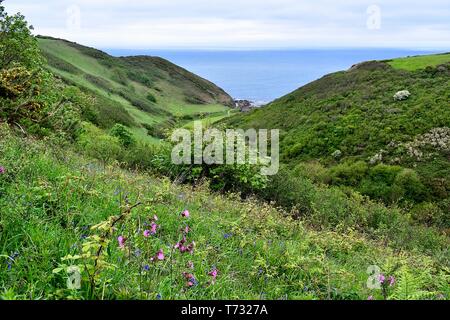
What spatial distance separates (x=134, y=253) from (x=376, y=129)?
4261 centimetres

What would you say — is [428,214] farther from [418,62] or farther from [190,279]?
[418,62]

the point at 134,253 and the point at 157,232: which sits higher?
the point at 134,253

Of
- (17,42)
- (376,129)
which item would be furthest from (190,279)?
(376,129)

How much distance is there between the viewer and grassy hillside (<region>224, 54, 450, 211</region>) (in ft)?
109

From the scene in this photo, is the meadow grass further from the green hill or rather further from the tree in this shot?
the tree

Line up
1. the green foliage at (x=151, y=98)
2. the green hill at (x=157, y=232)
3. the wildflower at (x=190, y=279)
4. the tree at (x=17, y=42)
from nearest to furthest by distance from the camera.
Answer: the green hill at (x=157, y=232)
the wildflower at (x=190, y=279)
the tree at (x=17, y=42)
the green foliage at (x=151, y=98)

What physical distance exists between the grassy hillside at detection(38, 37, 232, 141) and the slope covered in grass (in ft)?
86.1

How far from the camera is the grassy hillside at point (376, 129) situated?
109ft

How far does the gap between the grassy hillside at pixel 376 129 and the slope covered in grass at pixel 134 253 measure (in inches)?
Answer: 1033

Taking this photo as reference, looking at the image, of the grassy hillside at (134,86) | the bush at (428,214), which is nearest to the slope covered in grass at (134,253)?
the bush at (428,214)

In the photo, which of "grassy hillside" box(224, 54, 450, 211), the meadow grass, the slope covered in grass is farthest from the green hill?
the meadow grass

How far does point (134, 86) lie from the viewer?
2997 inches

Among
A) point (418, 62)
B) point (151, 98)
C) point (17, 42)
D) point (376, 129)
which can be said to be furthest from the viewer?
point (151, 98)

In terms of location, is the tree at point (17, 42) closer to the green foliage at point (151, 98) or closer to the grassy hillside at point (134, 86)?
the grassy hillside at point (134, 86)
